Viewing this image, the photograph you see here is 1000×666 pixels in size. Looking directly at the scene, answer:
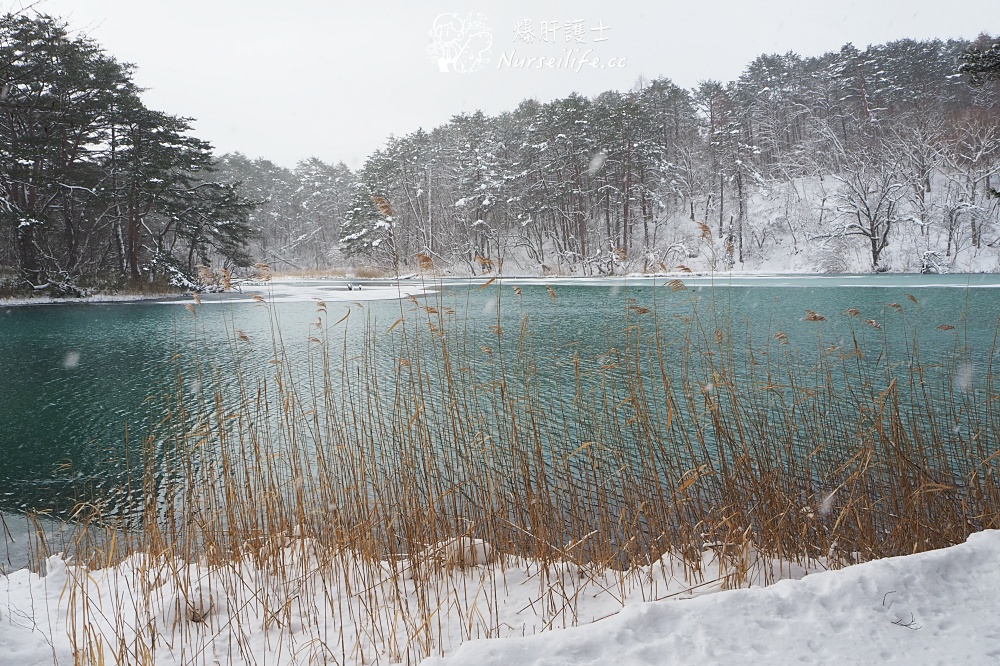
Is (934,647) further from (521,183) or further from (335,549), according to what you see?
(521,183)

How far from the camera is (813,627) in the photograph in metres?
1.31

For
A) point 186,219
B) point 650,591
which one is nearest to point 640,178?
point 186,219

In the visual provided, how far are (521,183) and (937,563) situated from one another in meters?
32.1

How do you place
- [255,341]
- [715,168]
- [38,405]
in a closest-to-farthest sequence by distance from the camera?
[38,405] < [255,341] < [715,168]

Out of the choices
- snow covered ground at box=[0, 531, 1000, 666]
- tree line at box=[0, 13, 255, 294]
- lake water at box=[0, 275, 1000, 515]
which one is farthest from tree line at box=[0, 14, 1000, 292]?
snow covered ground at box=[0, 531, 1000, 666]

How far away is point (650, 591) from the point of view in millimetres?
1923

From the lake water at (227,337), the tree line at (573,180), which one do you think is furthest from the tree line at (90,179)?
the lake water at (227,337)

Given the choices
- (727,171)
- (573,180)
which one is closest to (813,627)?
(573,180)

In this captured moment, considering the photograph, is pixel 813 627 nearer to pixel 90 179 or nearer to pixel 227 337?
pixel 227 337

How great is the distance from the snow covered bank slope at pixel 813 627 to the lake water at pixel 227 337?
1.24 meters

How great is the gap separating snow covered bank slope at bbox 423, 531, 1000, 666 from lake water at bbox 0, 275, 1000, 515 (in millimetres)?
1245

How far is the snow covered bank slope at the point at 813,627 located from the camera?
1.23m

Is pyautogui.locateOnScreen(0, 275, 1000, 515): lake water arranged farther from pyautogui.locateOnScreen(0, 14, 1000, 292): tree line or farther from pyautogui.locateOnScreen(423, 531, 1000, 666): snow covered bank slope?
pyautogui.locateOnScreen(0, 14, 1000, 292): tree line

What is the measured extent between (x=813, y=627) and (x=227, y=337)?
451cm
